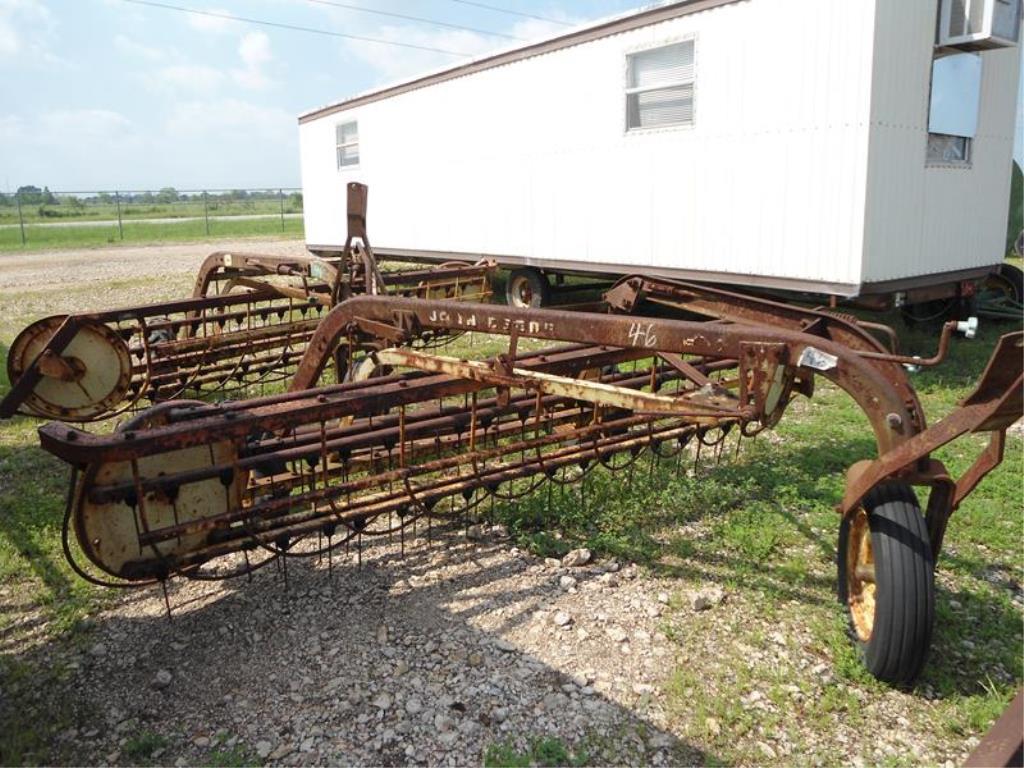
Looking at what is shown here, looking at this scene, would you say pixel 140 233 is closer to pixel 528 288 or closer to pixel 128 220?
pixel 128 220

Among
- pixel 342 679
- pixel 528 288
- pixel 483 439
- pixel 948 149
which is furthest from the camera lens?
pixel 528 288

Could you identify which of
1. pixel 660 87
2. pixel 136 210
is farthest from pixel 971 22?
pixel 136 210

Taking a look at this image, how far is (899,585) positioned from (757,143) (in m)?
5.19

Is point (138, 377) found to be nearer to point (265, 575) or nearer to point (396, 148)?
point (265, 575)

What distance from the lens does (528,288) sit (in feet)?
33.2

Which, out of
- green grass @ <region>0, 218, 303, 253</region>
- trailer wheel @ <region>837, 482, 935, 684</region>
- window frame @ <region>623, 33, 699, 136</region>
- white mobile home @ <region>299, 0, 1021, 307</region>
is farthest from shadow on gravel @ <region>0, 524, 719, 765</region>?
green grass @ <region>0, 218, 303, 253</region>

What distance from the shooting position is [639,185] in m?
7.98

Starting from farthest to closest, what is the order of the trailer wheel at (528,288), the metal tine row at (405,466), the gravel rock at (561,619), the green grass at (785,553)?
the trailer wheel at (528,288) → the metal tine row at (405,466) → the gravel rock at (561,619) → the green grass at (785,553)

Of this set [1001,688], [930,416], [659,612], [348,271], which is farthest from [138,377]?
[930,416]

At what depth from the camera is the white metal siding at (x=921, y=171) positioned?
246 inches

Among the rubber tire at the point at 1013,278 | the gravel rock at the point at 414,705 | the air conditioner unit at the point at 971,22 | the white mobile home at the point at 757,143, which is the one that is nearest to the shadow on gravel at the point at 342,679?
the gravel rock at the point at 414,705

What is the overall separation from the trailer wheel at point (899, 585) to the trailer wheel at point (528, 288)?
7118 millimetres

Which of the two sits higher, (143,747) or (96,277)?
(96,277)

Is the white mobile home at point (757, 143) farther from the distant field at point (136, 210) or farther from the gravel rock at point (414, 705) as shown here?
the distant field at point (136, 210)
